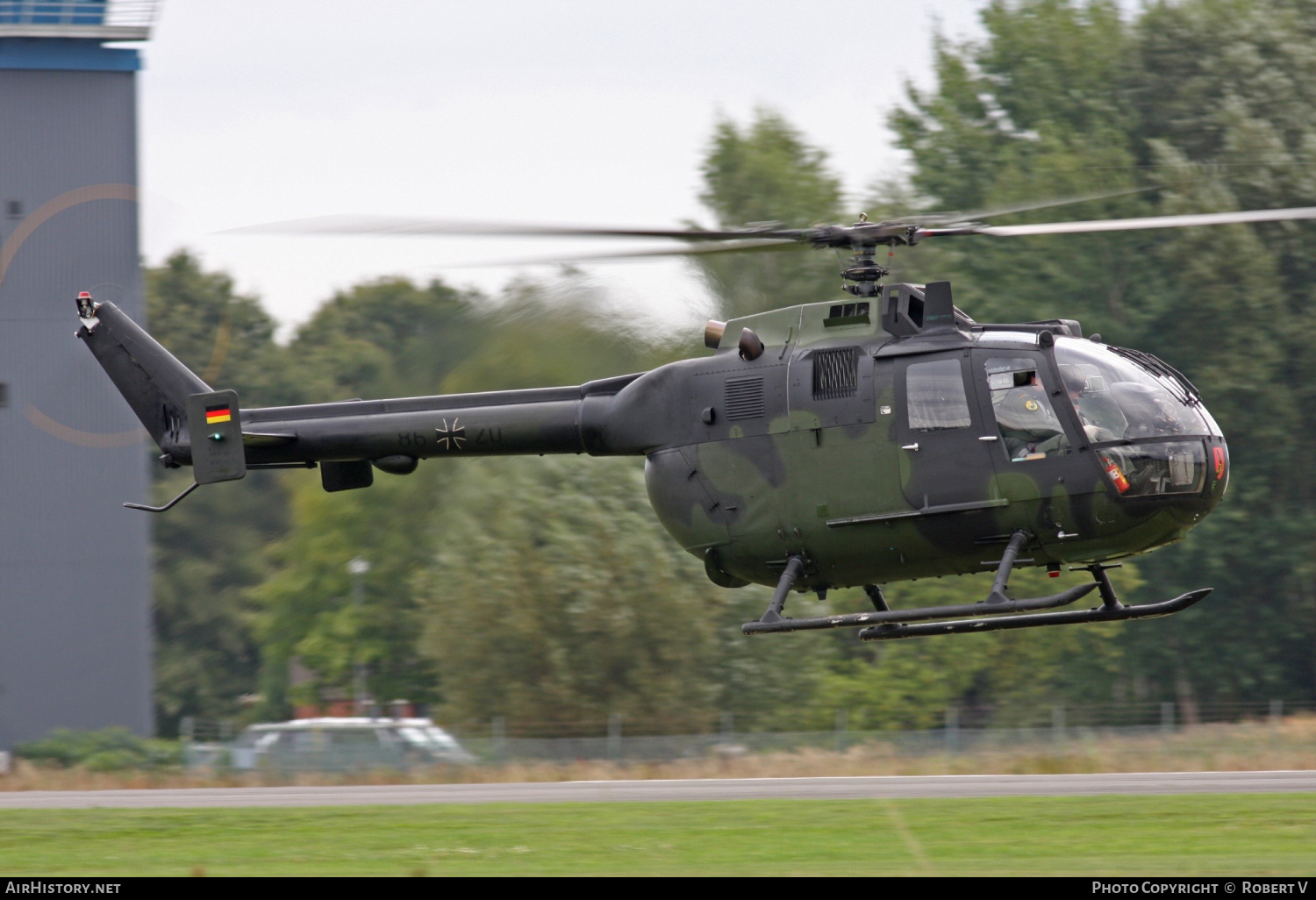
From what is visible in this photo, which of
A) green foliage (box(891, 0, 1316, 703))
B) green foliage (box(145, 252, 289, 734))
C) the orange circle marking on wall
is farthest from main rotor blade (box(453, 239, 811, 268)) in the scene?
green foliage (box(145, 252, 289, 734))

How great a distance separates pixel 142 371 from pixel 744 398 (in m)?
6.39

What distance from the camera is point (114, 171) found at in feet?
95.4

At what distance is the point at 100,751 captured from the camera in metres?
28.5

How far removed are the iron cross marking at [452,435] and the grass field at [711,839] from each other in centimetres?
345

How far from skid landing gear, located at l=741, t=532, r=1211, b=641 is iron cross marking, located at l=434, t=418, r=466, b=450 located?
11.0ft

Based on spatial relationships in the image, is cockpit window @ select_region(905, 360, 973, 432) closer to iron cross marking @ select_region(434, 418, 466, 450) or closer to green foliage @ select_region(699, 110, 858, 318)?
iron cross marking @ select_region(434, 418, 466, 450)

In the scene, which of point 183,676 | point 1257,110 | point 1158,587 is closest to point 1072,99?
point 1257,110

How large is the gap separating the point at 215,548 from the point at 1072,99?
27418 mm

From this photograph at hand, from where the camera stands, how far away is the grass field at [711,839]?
431 inches

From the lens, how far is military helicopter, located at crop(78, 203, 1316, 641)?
1103 centimetres

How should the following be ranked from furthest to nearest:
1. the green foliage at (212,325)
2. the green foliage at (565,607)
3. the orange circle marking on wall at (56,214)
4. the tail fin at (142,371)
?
the green foliage at (212,325), the green foliage at (565,607), the orange circle marking on wall at (56,214), the tail fin at (142,371)

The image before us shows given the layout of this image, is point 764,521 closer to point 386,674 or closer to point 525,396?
point 525,396

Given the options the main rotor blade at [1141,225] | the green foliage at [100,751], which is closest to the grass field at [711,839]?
the main rotor blade at [1141,225]

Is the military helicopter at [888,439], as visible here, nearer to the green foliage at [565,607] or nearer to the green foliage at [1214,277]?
the green foliage at [565,607]
